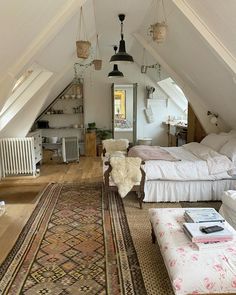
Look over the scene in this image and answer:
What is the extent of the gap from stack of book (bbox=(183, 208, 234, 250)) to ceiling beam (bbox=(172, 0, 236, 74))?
1821 millimetres

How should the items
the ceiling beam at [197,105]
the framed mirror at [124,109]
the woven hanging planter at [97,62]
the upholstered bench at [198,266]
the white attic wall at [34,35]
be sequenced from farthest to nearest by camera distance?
1. the framed mirror at [124,109]
2. the ceiling beam at [197,105]
3. the woven hanging planter at [97,62]
4. the white attic wall at [34,35]
5. the upholstered bench at [198,266]

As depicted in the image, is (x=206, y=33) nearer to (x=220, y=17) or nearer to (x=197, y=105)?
(x=220, y=17)

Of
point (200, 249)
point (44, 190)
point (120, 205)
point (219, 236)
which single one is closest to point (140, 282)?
point (200, 249)

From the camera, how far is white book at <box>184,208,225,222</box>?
2.14 m

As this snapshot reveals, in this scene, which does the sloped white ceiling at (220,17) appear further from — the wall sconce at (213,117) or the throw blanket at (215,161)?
the wall sconce at (213,117)

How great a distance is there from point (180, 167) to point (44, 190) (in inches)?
89.3

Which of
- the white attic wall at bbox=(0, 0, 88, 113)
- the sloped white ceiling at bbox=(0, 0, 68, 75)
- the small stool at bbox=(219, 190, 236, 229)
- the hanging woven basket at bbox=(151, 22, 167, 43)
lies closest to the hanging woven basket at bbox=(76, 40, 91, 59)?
the white attic wall at bbox=(0, 0, 88, 113)

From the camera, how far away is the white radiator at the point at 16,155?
5129mm

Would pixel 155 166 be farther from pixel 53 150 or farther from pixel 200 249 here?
pixel 53 150

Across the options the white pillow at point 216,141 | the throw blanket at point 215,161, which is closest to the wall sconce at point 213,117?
the white pillow at point 216,141

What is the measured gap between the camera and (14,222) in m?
3.24

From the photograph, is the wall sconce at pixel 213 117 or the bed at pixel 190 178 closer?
the bed at pixel 190 178

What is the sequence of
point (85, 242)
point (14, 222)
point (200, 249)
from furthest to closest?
point (14, 222), point (85, 242), point (200, 249)

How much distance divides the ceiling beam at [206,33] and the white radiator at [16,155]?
3577 millimetres
